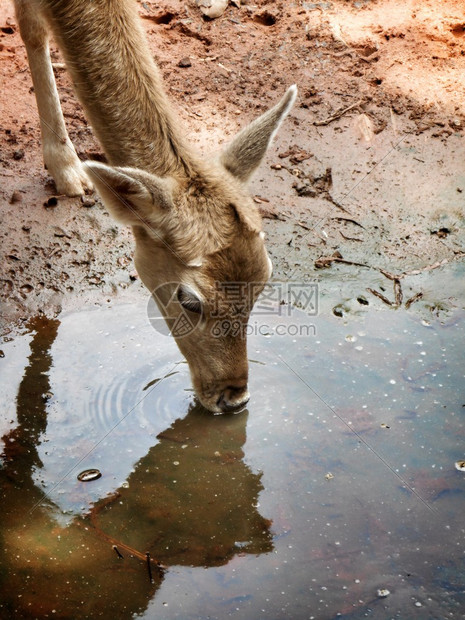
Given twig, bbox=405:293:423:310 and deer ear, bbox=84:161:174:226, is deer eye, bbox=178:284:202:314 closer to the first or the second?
deer ear, bbox=84:161:174:226

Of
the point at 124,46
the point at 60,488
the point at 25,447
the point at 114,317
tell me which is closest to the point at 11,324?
the point at 114,317

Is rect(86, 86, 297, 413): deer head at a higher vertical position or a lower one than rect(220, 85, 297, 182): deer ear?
lower

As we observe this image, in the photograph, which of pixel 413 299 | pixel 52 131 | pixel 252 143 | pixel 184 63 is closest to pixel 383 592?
pixel 252 143

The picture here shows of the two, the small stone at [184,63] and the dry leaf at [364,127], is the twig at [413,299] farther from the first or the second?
the small stone at [184,63]

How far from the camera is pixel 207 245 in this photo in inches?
168

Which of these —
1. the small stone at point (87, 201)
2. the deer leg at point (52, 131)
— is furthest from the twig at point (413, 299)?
the deer leg at point (52, 131)

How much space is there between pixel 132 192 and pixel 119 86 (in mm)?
851

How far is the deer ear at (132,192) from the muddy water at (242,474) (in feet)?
4.49

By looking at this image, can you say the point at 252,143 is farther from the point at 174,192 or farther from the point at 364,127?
the point at 364,127

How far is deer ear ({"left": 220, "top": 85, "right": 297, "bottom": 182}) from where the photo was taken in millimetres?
→ 4699

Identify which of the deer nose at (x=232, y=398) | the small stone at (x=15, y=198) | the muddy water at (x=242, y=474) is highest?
the small stone at (x=15, y=198)

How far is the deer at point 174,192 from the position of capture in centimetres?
431

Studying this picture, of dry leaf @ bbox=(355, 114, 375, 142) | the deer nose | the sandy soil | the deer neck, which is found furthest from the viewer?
dry leaf @ bbox=(355, 114, 375, 142)

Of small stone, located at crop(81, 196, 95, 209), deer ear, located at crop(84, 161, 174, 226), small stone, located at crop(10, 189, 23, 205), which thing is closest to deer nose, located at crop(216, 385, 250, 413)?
deer ear, located at crop(84, 161, 174, 226)
